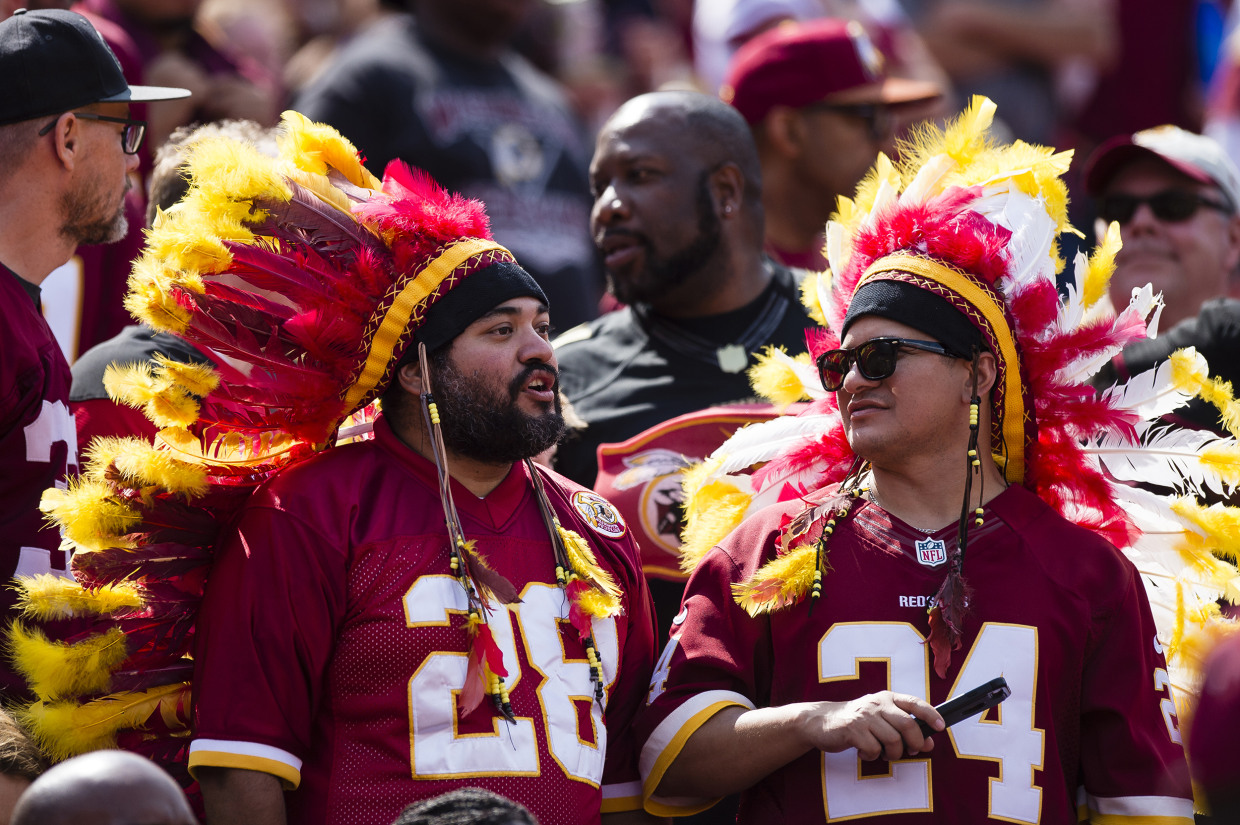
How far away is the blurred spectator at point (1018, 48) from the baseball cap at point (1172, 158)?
3.31 m

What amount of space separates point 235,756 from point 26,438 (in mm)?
1045

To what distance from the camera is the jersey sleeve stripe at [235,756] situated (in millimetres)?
3193

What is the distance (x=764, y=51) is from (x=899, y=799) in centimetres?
380

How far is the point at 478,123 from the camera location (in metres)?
6.55

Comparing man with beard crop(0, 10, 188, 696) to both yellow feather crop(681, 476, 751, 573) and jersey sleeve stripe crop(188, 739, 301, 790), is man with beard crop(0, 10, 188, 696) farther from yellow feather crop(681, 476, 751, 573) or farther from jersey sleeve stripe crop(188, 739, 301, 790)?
yellow feather crop(681, 476, 751, 573)

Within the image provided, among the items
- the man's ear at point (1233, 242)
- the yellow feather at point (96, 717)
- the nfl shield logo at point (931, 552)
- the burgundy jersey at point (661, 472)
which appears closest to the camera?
the yellow feather at point (96, 717)

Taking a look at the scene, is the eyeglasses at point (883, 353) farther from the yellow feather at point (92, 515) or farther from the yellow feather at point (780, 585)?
the yellow feather at point (92, 515)

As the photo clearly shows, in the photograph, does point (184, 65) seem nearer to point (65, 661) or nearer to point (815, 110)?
point (815, 110)

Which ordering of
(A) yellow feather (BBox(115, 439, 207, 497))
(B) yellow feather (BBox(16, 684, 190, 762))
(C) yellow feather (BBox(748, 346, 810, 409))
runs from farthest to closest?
(C) yellow feather (BBox(748, 346, 810, 409)) < (A) yellow feather (BBox(115, 439, 207, 497)) < (B) yellow feather (BBox(16, 684, 190, 762))

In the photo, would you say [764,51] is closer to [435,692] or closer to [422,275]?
[422,275]

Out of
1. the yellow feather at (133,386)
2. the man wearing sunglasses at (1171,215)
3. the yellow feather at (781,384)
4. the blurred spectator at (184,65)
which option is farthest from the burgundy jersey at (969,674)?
the blurred spectator at (184,65)

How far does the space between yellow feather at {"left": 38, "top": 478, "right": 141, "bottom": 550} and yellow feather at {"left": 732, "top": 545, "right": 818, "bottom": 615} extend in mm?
1453

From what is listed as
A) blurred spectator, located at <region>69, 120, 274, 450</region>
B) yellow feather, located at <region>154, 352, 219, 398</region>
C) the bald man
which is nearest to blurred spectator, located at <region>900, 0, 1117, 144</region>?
blurred spectator, located at <region>69, 120, 274, 450</region>

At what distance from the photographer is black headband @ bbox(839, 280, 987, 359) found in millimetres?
3656
